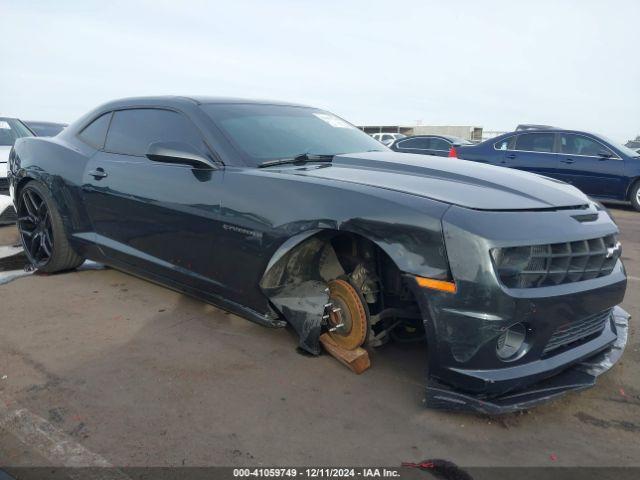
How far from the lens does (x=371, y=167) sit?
114 inches

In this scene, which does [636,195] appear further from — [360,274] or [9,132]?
[9,132]

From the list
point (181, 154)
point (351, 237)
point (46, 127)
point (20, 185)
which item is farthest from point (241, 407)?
point (46, 127)

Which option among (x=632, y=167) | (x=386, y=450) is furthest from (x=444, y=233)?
(x=632, y=167)

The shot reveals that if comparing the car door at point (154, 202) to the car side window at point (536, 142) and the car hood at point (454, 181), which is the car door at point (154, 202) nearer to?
the car hood at point (454, 181)

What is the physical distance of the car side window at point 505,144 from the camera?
998 cm

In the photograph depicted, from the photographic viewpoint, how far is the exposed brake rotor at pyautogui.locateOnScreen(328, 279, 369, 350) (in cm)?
262

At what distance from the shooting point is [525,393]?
2172 mm

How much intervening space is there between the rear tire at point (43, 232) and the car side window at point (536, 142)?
8.23m

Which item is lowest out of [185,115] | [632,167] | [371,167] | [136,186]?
[632,167]

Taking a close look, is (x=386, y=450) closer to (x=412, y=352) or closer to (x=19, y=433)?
(x=412, y=352)

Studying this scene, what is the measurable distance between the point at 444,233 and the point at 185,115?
1.98 meters

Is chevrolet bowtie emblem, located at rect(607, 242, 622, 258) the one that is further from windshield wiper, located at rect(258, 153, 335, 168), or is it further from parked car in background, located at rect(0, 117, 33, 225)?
parked car in background, located at rect(0, 117, 33, 225)

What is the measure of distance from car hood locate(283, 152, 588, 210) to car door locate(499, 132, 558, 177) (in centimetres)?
720

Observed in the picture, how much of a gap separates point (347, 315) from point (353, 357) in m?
0.22
